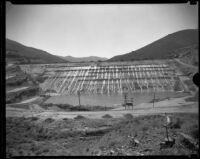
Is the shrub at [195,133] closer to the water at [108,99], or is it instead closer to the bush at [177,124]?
the bush at [177,124]

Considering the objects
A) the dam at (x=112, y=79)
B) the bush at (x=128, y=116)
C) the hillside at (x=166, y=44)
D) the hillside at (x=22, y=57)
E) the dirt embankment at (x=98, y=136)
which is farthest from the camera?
the hillside at (x=166, y=44)

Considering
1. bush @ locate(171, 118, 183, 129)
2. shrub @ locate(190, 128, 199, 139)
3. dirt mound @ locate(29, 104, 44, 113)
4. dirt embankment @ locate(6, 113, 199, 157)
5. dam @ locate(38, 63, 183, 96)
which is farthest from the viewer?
dam @ locate(38, 63, 183, 96)

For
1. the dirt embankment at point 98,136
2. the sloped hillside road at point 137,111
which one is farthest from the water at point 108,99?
the dirt embankment at point 98,136

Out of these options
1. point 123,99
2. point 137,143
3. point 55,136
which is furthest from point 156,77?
point 55,136

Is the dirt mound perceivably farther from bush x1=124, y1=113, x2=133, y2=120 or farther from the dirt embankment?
bush x1=124, y1=113, x2=133, y2=120

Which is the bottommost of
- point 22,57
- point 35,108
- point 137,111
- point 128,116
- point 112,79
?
point 128,116

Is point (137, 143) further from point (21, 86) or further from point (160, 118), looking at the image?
point (21, 86)

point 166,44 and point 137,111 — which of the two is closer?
point 137,111

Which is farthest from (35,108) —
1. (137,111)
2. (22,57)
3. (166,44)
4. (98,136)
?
(166,44)

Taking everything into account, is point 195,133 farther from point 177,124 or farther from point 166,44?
point 166,44

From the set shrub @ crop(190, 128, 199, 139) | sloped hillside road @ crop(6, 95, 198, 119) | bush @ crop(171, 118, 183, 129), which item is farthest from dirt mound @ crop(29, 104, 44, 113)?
shrub @ crop(190, 128, 199, 139)

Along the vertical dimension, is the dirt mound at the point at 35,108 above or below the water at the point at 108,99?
below
